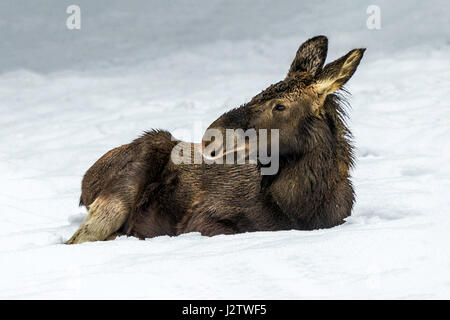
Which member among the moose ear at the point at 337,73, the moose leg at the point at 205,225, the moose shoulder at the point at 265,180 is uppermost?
the moose ear at the point at 337,73

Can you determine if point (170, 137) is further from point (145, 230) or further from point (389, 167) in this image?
point (389, 167)

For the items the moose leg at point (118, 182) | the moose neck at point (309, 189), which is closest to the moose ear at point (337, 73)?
the moose neck at point (309, 189)

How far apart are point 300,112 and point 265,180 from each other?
675 millimetres

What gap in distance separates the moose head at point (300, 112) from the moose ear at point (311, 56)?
0.21 m

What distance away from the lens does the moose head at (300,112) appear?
17.9 ft

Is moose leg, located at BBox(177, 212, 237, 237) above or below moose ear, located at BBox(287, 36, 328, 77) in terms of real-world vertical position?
below

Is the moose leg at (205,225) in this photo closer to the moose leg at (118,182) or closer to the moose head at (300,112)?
the moose leg at (118,182)

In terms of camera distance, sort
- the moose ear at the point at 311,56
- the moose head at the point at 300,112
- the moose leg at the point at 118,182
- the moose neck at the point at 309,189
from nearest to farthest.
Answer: the moose head at the point at 300,112 < the moose neck at the point at 309,189 < the moose ear at the point at 311,56 < the moose leg at the point at 118,182

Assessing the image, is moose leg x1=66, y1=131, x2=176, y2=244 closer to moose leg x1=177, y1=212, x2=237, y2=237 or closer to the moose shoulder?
the moose shoulder

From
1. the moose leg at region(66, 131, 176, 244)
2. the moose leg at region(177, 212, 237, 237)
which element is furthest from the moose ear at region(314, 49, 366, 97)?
the moose leg at region(66, 131, 176, 244)

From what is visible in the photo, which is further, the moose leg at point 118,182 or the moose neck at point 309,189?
the moose leg at point 118,182

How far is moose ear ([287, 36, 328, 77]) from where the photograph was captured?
5953mm
